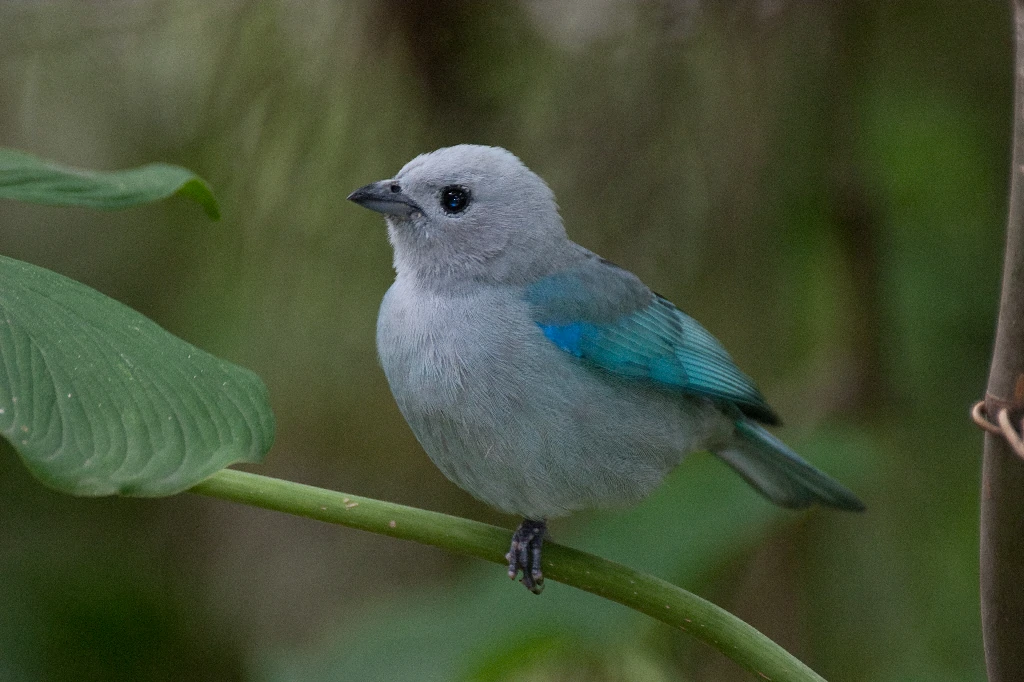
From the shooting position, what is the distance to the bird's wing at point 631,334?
238cm

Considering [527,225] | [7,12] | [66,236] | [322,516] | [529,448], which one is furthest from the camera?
[66,236]

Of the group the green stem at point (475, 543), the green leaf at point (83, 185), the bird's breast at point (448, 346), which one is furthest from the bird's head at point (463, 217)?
the green stem at point (475, 543)

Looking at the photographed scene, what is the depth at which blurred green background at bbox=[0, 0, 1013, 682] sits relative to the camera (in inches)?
129

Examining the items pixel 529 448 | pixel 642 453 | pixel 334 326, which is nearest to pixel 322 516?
pixel 529 448

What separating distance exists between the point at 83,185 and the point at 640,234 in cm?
191

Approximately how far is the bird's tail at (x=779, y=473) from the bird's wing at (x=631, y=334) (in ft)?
0.41

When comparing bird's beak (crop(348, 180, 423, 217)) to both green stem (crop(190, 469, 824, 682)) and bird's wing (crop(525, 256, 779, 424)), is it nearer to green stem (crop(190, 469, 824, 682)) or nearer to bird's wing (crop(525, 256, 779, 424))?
bird's wing (crop(525, 256, 779, 424))

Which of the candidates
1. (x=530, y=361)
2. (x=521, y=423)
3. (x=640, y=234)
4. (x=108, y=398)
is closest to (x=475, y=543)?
(x=521, y=423)

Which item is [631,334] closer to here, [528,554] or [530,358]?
[530,358]

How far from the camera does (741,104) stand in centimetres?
343

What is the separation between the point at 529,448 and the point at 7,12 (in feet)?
8.43

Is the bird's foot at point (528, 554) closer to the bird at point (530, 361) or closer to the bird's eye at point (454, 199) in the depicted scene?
the bird at point (530, 361)

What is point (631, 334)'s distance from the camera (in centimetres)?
251

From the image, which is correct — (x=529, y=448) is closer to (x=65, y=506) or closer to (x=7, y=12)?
(x=65, y=506)
